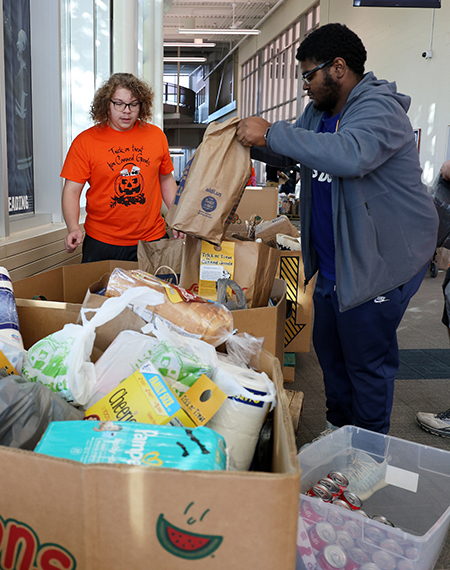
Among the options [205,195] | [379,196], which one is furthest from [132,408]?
[379,196]

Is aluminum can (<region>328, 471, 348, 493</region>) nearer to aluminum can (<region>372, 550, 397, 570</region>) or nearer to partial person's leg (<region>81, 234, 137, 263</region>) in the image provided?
aluminum can (<region>372, 550, 397, 570</region>)

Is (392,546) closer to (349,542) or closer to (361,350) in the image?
(349,542)

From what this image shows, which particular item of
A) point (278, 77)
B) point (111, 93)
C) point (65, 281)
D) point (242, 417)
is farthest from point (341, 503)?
point (278, 77)

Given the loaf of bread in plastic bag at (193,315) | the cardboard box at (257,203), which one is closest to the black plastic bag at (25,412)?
the loaf of bread in plastic bag at (193,315)

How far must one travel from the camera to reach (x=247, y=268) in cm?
164

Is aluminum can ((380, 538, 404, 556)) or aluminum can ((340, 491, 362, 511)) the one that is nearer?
aluminum can ((380, 538, 404, 556))

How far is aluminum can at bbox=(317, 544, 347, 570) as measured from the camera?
1.01m

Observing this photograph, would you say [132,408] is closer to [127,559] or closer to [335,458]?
[127,559]

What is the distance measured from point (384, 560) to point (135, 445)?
615 millimetres

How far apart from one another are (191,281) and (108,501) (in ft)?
3.64

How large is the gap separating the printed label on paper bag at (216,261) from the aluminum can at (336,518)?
81 cm

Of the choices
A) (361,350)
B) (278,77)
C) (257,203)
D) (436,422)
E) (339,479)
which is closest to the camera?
(339,479)

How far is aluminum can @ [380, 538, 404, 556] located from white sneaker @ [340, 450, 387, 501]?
0.32 metres

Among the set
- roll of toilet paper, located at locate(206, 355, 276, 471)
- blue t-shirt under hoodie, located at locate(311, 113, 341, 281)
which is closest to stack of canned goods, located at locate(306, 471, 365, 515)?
roll of toilet paper, located at locate(206, 355, 276, 471)
